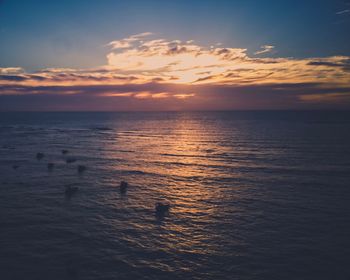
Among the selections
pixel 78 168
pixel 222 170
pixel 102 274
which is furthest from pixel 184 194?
pixel 78 168

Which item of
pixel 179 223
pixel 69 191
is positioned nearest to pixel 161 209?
pixel 179 223

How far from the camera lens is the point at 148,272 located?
1375 centimetres

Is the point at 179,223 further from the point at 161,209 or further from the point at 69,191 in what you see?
the point at 69,191

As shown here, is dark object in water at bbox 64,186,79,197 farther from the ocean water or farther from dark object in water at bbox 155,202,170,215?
dark object in water at bbox 155,202,170,215

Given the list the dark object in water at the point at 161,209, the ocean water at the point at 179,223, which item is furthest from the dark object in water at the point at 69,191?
the dark object in water at the point at 161,209

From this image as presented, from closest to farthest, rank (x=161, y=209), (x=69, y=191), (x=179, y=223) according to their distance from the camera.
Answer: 1. (x=179, y=223)
2. (x=161, y=209)
3. (x=69, y=191)

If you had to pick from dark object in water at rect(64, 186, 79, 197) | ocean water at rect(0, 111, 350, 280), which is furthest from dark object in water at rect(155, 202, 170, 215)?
dark object in water at rect(64, 186, 79, 197)

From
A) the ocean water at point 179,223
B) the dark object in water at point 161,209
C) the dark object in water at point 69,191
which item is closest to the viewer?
the ocean water at point 179,223

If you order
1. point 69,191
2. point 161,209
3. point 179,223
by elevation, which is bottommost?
point 179,223

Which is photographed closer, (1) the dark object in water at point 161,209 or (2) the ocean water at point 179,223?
(2) the ocean water at point 179,223

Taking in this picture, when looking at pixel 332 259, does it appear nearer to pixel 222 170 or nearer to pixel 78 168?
pixel 222 170

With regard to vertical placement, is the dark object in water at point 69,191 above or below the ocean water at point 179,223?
above

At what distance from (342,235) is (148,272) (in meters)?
13.6

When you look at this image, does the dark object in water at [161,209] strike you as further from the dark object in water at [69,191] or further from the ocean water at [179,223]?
the dark object in water at [69,191]
